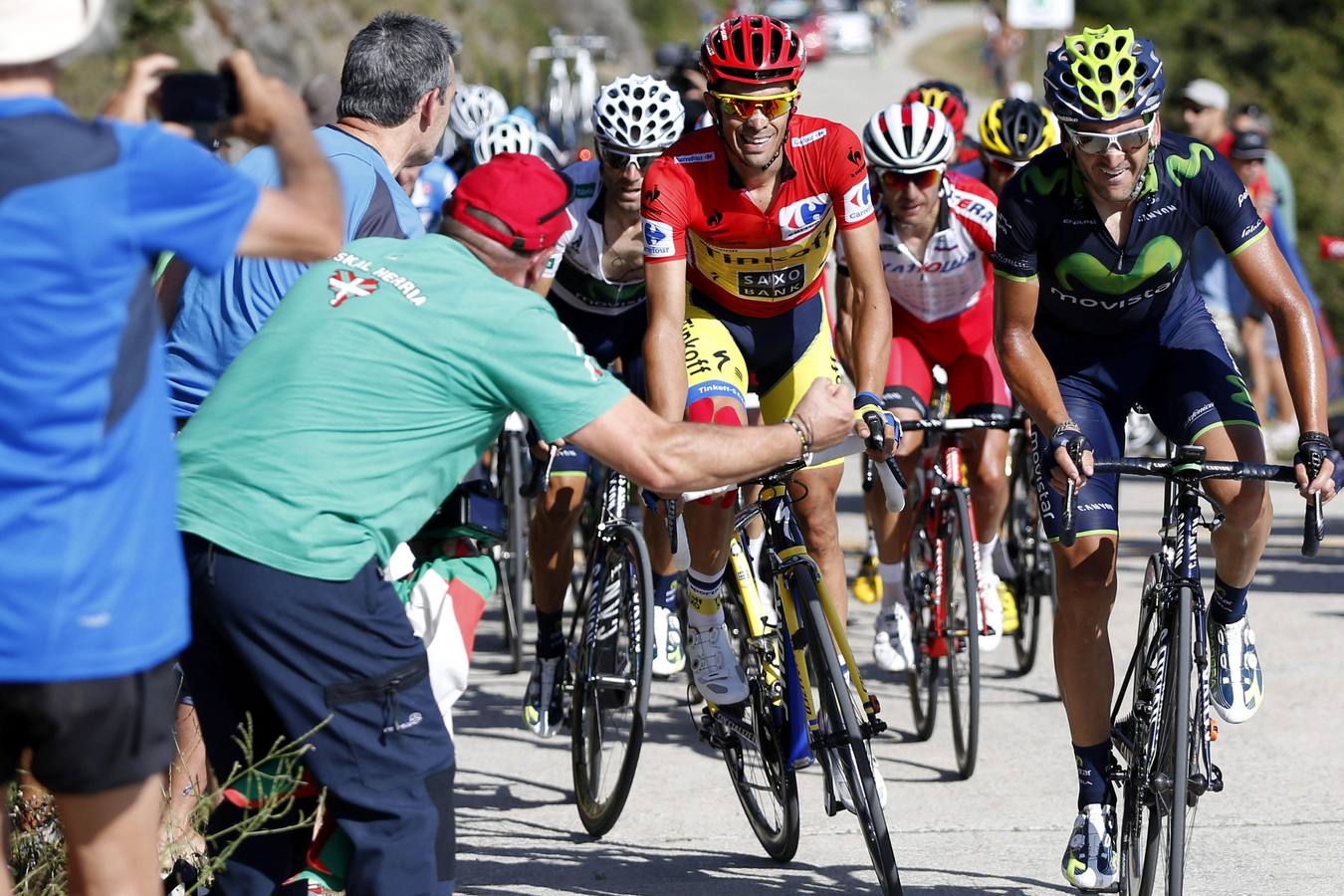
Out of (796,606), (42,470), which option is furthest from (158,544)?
(796,606)

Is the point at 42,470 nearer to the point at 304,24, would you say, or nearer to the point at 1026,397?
the point at 1026,397

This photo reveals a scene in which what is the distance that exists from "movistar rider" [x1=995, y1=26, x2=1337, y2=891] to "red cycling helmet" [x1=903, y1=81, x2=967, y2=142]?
411cm

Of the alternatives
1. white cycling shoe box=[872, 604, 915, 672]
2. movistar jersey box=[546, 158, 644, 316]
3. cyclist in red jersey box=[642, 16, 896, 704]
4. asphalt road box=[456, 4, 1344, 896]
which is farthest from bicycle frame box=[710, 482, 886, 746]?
movistar jersey box=[546, 158, 644, 316]

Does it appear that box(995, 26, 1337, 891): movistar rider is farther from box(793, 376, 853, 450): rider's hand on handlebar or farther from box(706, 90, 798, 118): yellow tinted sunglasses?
box(793, 376, 853, 450): rider's hand on handlebar

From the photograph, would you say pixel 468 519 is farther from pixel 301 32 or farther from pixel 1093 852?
pixel 301 32

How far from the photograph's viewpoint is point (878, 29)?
214 feet

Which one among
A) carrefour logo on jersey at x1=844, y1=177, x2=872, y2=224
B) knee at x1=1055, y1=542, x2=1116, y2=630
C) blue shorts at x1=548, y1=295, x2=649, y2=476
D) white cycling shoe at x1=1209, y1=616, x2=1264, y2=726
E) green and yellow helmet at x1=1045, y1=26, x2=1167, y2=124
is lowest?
white cycling shoe at x1=1209, y1=616, x2=1264, y2=726

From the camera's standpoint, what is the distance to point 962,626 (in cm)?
685

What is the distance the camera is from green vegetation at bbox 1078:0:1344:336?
24.4 metres

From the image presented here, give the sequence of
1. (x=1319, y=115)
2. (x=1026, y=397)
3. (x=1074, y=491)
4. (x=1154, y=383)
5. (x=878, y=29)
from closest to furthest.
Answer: (x=1074, y=491), (x=1026, y=397), (x=1154, y=383), (x=1319, y=115), (x=878, y=29)

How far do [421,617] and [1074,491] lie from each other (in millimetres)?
1816

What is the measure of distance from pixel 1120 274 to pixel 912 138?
2.28 m

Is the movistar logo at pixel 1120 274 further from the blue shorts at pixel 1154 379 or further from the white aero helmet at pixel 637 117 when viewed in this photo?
the white aero helmet at pixel 637 117

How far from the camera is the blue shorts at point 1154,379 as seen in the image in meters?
5.24
